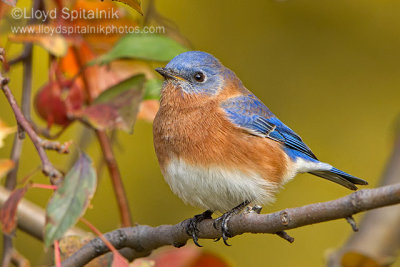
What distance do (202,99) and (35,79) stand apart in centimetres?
195

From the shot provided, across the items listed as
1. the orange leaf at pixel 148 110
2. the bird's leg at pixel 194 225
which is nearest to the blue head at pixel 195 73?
the orange leaf at pixel 148 110

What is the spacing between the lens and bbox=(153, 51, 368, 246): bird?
321cm

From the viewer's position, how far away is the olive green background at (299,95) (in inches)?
211

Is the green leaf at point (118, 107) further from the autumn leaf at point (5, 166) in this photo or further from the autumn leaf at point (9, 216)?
the autumn leaf at point (9, 216)

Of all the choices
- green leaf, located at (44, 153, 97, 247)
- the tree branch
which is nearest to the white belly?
Answer: the tree branch

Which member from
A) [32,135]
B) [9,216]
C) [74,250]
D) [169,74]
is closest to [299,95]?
[169,74]

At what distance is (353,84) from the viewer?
5.61 meters

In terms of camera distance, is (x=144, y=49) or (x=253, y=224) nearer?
(x=253, y=224)

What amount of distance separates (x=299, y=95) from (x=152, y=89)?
91.8 inches

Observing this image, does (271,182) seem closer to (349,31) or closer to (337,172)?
(337,172)

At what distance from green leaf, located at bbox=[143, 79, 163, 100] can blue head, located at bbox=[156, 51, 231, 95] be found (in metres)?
0.07

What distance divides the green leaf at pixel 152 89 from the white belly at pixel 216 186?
395 millimetres

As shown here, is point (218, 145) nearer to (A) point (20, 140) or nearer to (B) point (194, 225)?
(B) point (194, 225)

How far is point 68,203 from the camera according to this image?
2.55 metres
